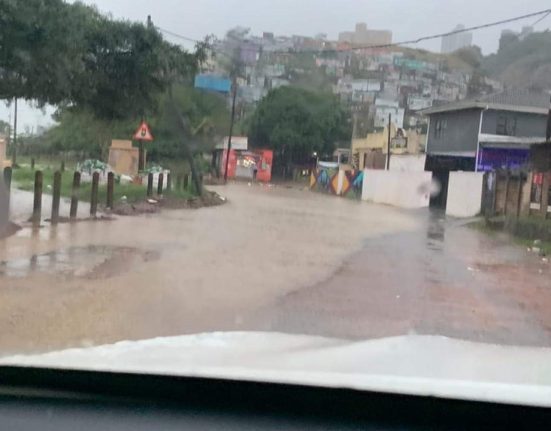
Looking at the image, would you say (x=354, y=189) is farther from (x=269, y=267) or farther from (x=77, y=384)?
(x=77, y=384)

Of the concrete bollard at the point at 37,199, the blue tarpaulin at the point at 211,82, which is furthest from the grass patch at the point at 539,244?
the concrete bollard at the point at 37,199

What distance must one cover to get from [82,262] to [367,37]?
12805 mm

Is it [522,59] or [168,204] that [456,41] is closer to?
[522,59]

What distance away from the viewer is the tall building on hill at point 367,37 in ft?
72.9

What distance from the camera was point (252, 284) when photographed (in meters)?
10.7

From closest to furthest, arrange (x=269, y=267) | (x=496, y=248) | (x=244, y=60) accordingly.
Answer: (x=269, y=267), (x=496, y=248), (x=244, y=60)

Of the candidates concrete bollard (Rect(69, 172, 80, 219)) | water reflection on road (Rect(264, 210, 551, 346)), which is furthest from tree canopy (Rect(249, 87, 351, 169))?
water reflection on road (Rect(264, 210, 551, 346))

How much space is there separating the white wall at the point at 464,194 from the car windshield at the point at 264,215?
0.11m

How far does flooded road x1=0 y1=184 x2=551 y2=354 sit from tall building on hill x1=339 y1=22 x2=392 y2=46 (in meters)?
5.29

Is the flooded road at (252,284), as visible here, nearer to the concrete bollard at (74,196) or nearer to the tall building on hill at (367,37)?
the concrete bollard at (74,196)

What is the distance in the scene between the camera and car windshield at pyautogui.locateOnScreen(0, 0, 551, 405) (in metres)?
4.38

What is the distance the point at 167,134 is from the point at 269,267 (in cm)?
1359

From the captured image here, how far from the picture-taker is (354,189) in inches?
1698

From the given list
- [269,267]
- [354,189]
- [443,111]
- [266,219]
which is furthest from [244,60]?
[354,189]
